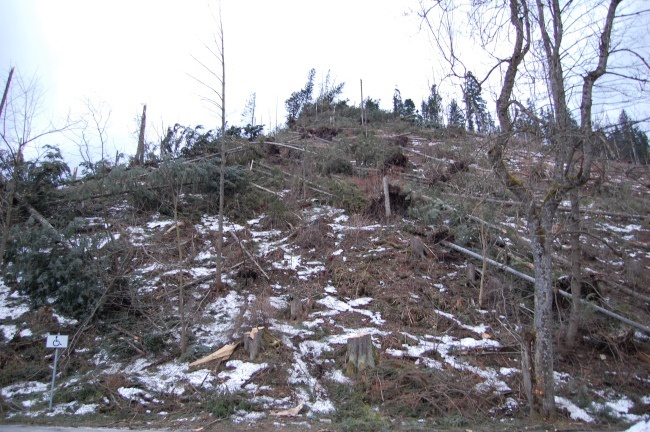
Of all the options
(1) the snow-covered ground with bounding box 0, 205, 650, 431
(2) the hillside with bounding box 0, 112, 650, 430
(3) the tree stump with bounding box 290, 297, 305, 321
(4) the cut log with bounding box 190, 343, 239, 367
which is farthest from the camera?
(3) the tree stump with bounding box 290, 297, 305, 321

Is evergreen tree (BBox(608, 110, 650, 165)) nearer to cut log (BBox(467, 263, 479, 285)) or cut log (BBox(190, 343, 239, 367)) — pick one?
cut log (BBox(467, 263, 479, 285))

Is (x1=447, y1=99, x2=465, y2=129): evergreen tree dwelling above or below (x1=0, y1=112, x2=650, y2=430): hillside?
above

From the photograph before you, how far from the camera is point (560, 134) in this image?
6.65m

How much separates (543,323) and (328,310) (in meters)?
5.16

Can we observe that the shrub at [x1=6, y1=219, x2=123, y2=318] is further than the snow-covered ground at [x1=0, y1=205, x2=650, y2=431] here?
Yes

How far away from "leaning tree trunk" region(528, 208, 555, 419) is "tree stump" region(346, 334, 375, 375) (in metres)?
2.86

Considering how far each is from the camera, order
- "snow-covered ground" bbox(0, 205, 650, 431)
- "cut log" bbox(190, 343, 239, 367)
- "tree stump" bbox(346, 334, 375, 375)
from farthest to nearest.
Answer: "cut log" bbox(190, 343, 239, 367) → "tree stump" bbox(346, 334, 375, 375) → "snow-covered ground" bbox(0, 205, 650, 431)

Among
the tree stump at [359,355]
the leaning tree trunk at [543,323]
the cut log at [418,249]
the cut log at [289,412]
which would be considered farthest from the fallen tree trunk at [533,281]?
the cut log at [289,412]

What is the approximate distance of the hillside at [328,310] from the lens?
7.54 metres

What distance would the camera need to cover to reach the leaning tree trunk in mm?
6719

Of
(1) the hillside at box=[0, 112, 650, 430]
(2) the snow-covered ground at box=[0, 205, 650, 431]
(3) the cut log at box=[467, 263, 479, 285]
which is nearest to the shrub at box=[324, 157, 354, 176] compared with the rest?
(1) the hillside at box=[0, 112, 650, 430]

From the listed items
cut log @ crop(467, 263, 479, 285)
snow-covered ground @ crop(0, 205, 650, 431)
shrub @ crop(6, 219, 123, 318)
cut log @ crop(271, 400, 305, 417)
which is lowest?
cut log @ crop(271, 400, 305, 417)

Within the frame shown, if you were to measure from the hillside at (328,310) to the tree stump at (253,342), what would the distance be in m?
0.16

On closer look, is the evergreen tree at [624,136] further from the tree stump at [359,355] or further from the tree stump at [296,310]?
the tree stump at [296,310]
